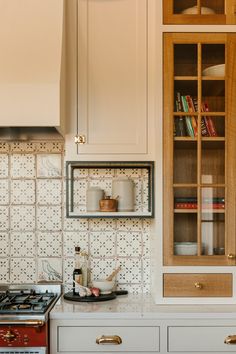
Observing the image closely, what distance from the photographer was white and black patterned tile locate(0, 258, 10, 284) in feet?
8.63

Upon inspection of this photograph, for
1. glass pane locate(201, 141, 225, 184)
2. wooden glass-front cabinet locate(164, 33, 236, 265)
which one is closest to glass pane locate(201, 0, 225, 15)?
wooden glass-front cabinet locate(164, 33, 236, 265)

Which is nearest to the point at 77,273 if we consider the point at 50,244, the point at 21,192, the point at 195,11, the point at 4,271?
the point at 50,244

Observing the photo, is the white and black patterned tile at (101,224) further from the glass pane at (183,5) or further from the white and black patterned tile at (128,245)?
the glass pane at (183,5)

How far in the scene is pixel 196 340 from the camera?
2117 millimetres

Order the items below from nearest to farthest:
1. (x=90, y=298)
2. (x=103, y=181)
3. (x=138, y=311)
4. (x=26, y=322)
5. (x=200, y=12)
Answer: (x=26, y=322), (x=138, y=311), (x=200, y=12), (x=90, y=298), (x=103, y=181)

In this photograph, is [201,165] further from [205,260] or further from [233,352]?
[233,352]

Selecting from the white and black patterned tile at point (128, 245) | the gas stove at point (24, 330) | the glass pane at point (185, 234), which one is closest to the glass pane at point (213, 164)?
the glass pane at point (185, 234)

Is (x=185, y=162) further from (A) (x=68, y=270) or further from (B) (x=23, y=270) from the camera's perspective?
(B) (x=23, y=270)

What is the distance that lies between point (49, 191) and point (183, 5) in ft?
4.19

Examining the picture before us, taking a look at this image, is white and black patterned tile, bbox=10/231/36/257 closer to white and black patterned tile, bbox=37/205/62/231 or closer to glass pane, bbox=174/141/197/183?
white and black patterned tile, bbox=37/205/62/231

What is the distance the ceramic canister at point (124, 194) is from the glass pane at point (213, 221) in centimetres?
44

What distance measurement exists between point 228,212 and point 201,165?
277 mm

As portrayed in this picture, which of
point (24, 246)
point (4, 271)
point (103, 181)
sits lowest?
point (4, 271)

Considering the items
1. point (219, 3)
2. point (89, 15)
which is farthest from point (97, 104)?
point (219, 3)
